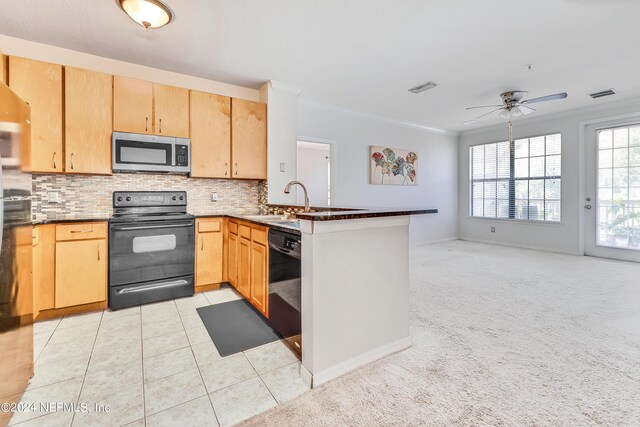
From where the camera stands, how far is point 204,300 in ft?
10.5

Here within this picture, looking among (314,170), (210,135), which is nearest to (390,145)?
(314,170)

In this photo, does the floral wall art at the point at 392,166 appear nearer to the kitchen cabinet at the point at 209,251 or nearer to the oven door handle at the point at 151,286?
the kitchen cabinet at the point at 209,251

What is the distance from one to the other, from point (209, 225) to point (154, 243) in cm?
60

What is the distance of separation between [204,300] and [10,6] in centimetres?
302

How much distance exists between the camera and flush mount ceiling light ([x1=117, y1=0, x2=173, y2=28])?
2268mm

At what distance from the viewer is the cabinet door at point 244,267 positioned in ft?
9.43

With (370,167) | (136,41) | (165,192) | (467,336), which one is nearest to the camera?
(467,336)

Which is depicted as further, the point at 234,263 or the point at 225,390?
the point at 234,263

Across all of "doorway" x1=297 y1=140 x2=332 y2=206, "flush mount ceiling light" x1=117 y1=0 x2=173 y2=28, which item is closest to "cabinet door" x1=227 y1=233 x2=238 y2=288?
"flush mount ceiling light" x1=117 y1=0 x2=173 y2=28

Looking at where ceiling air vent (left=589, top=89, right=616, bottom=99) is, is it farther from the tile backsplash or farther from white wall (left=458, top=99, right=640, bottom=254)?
the tile backsplash

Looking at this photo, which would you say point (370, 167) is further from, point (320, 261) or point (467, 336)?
point (320, 261)

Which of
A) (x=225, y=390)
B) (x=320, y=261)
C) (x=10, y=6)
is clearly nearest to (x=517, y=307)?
(x=320, y=261)

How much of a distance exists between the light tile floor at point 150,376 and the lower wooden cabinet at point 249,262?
49cm

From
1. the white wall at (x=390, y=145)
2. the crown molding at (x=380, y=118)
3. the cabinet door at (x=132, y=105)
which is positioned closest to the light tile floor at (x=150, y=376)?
the cabinet door at (x=132, y=105)
